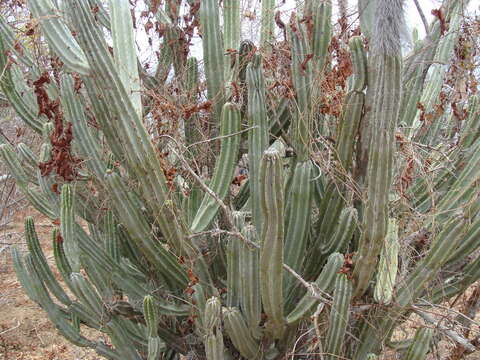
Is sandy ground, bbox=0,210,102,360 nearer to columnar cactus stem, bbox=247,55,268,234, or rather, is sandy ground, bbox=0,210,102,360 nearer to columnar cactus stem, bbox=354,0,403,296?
columnar cactus stem, bbox=247,55,268,234

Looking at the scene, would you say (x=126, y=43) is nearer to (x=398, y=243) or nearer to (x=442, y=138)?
(x=398, y=243)

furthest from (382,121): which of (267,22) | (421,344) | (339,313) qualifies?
(267,22)

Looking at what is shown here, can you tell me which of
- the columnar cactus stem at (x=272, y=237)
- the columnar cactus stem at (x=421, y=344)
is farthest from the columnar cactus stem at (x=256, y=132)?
the columnar cactus stem at (x=421, y=344)

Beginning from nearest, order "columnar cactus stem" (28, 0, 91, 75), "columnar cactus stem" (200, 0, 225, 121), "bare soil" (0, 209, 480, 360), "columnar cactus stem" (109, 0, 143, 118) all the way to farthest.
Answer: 1. "columnar cactus stem" (28, 0, 91, 75)
2. "columnar cactus stem" (109, 0, 143, 118)
3. "columnar cactus stem" (200, 0, 225, 121)
4. "bare soil" (0, 209, 480, 360)

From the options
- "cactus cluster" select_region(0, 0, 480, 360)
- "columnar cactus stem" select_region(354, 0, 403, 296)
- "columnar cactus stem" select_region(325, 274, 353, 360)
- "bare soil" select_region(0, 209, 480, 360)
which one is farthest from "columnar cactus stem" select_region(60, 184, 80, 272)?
"bare soil" select_region(0, 209, 480, 360)

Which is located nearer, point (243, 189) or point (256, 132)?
point (256, 132)

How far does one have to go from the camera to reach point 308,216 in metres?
2.81

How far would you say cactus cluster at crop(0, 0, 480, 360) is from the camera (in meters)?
2.43

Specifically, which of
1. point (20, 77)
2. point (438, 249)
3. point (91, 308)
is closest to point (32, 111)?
point (20, 77)

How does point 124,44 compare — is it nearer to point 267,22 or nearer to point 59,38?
point 59,38

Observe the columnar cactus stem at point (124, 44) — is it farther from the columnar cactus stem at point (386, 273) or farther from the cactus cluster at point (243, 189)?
the columnar cactus stem at point (386, 273)

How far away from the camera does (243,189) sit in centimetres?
332

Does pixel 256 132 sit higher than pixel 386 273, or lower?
higher

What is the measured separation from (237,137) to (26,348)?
3.76 meters
